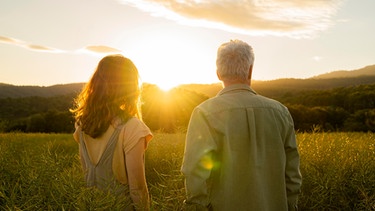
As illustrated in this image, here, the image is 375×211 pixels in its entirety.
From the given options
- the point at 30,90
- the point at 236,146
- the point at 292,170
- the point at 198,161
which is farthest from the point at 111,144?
the point at 30,90

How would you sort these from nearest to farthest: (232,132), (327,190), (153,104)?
(232,132), (327,190), (153,104)

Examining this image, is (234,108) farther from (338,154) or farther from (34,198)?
(338,154)

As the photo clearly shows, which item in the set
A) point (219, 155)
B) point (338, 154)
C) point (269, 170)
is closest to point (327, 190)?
point (338, 154)

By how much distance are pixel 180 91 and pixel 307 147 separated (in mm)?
27695

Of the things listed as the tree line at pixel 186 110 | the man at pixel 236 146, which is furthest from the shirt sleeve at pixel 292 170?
the tree line at pixel 186 110

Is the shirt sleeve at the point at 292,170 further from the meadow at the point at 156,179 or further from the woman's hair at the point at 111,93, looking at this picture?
the woman's hair at the point at 111,93

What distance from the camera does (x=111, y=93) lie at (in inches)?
127

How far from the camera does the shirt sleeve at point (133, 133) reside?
10.2 ft

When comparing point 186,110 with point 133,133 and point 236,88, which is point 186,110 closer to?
point 133,133

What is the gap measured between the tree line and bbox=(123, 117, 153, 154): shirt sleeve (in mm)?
15692

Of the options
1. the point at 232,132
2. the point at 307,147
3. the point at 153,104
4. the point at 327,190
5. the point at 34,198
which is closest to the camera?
the point at 34,198

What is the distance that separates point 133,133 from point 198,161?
2.07 feet

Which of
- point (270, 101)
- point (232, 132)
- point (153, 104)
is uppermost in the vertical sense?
point (270, 101)

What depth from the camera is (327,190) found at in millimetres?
4574
